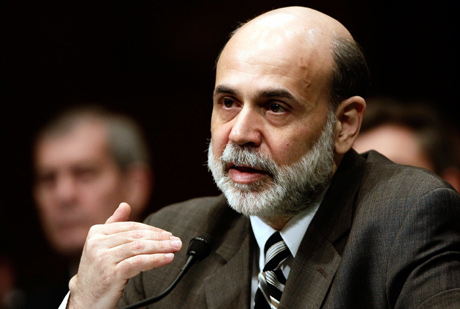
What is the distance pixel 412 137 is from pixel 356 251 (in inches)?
62.9

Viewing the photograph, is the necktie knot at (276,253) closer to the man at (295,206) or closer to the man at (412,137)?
the man at (295,206)

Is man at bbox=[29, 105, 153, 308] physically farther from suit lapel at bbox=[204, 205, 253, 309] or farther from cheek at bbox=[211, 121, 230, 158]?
cheek at bbox=[211, 121, 230, 158]

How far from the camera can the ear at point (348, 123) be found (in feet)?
6.34

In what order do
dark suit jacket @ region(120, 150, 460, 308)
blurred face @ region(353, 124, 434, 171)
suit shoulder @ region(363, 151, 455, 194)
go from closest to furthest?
dark suit jacket @ region(120, 150, 460, 308) → suit shoulder @ region(363, 151, 455, 194) → blurred face @ region(353, 124, 434, 171)

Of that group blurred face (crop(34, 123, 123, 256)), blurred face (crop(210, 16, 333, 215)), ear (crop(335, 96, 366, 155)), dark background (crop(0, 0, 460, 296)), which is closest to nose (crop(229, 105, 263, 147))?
blurred face (crop(210, 16, 333, 215))

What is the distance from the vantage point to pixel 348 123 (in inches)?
76.9

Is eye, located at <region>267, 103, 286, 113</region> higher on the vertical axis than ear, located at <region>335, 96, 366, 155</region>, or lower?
higher

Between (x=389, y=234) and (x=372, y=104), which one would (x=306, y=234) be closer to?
(x=389, y=234)

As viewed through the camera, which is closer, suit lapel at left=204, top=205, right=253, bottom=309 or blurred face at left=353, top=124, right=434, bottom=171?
suit lapel at left=204, top=205, right=253, bottom=309

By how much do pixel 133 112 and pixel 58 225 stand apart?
0.80 metres

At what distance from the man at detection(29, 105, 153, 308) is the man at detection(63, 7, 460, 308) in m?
1.17

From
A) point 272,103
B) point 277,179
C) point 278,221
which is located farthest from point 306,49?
point 278,221

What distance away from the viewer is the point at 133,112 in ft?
11.6

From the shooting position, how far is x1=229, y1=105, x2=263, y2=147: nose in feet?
5.82
